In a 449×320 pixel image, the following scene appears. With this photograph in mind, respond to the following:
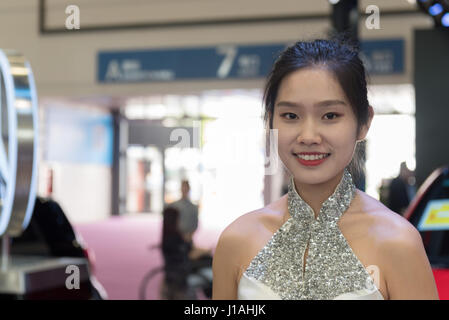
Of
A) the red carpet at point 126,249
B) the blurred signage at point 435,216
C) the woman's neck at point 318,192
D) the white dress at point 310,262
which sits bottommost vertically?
the red carpet at point 126,249

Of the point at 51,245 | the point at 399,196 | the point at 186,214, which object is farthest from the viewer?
the point at 399,196

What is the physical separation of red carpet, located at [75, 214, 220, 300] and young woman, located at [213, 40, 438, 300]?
160 inches

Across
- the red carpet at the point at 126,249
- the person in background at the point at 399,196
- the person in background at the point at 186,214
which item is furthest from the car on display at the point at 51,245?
the person in background at the point at 399,196

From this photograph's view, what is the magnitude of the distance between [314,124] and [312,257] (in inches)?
6.7

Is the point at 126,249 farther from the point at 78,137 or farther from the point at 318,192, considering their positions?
the point at 318,192

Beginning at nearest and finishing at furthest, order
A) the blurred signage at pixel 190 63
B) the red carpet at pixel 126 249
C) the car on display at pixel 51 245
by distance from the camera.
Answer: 1. the car on display at pixel 51 245
2. the red carpet at pixel 126 249
3. the blurred signage at pixel 190 63

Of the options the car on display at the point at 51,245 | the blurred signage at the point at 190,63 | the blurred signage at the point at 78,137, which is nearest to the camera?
the car on display at the point at 51,245

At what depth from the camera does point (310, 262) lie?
0.83m

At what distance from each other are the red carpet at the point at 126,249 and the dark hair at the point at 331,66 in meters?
4.14

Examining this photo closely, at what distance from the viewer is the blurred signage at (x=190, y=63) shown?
7551 millimetres

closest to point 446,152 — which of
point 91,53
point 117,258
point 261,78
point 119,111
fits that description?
point 261,78

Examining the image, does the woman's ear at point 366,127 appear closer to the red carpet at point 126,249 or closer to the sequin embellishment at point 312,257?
the sequin embellishment at point 312,257

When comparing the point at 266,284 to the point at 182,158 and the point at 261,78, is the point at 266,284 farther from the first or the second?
the point at 182,158

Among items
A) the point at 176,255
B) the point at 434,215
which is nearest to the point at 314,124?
the point at 434,215
